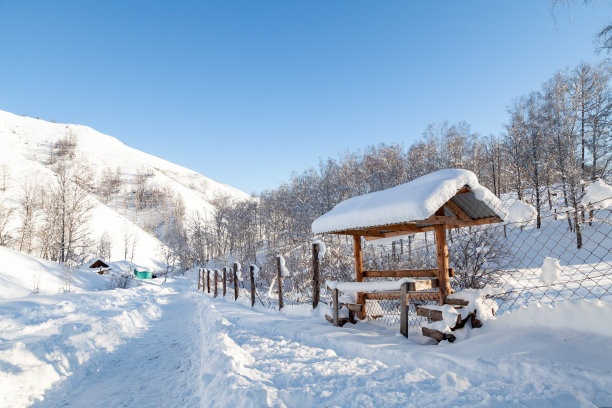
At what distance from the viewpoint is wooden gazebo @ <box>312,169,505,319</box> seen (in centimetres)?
408

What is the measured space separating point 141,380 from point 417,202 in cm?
488

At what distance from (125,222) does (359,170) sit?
66.1 meters

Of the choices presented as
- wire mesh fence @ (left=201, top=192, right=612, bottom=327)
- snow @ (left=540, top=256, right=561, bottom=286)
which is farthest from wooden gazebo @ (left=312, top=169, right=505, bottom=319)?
snow @ (left=540, top=256, right=561, bottom=286)

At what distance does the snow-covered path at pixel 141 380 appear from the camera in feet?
12.2

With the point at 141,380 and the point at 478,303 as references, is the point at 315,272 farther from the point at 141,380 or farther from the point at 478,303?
the point at 141,380

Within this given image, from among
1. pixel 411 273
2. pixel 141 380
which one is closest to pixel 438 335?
pixel 411 273

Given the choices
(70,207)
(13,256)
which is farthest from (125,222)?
(13,256)

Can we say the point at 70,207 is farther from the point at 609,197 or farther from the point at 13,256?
the point at 609,197

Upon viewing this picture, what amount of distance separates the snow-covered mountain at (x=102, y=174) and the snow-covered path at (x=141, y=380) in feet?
195

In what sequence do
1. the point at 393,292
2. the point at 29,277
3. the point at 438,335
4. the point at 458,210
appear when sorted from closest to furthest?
1. the point at 438,335
2. the point at 458,210
3. the point at 393,292
4. the point at 29,277

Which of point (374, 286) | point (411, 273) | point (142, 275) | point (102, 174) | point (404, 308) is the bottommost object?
point (142, 275)

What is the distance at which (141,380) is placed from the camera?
4438 mm

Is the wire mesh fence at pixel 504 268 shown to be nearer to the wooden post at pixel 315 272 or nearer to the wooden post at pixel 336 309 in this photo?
the wooden post at pixel 336 309

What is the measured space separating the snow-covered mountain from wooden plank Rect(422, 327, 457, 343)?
6403 centimetres
